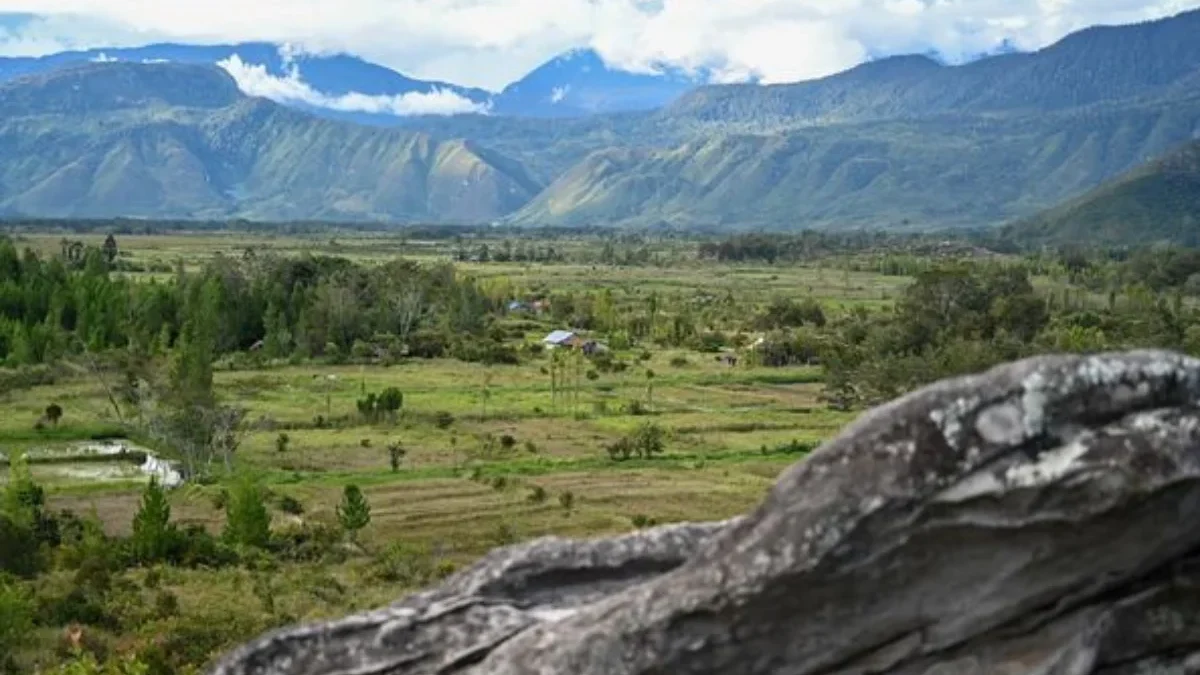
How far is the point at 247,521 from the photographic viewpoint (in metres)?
45.4

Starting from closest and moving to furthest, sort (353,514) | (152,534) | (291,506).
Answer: (152,534) → (353,514) → (291,506)

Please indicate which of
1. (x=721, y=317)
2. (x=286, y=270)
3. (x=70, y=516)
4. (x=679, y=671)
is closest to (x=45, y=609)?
(x=70, y=516)

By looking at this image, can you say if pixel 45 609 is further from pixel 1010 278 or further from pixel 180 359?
pixel 1010 278

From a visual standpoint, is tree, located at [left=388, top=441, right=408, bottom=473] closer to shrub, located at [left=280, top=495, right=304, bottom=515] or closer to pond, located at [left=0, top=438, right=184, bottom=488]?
shrub, located at [left=280, top=495, right=304, bottom=515]

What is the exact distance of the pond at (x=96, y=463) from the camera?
63.5 metres

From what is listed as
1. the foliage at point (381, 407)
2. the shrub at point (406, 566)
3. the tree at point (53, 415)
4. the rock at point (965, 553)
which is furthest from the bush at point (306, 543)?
the rock at point (965, 553)

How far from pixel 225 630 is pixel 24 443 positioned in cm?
4398

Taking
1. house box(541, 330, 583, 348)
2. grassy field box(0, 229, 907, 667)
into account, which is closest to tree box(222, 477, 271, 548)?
grassy field box(0, 229, 907, 667)

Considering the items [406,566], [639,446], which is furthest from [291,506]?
[639,446]

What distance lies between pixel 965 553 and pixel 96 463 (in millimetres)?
66366

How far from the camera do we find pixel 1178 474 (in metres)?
8.81

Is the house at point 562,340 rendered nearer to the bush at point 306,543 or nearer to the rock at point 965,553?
the bush at point 306,543

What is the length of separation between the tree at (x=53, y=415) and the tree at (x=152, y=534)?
3565cm

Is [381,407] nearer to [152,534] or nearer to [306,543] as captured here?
[306,543]
